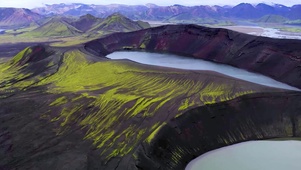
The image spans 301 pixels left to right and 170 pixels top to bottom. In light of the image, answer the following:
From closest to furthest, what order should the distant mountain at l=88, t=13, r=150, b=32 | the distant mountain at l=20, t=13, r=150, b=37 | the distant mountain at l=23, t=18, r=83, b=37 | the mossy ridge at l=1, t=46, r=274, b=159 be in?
1. the mossy ridge at l=1, t=46, r=274, b=159
2. the distant mountain at l=23, t=18, r=83, b=37
3. the distant mountain at l=20, t=13, r=150, b=37
4. the distant mountain at l=88, t=13, r=150, b=32

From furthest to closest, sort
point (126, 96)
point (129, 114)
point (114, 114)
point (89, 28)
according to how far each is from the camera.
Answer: point (89, 28) → point (126, 96) → point (114, 114) → point (129, 114)

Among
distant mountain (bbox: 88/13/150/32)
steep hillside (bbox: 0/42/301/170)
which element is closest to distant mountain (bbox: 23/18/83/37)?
distant mountain (bbox: 88/13/150/32)

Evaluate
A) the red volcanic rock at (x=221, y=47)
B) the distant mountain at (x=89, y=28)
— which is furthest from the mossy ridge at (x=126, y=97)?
the distant mountain at (x=89, y=28)

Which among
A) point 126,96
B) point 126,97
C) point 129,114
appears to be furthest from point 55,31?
point 129,114

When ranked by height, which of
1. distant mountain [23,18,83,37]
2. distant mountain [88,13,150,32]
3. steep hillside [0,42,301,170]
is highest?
steep hillside [0,42,301,170]

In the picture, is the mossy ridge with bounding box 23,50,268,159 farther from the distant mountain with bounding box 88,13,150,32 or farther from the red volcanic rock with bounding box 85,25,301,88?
the distant mountain with bounding box 88,13,150,32

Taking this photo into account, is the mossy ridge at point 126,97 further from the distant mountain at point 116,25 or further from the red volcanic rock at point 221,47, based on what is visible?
the distant mountain at point 116,25

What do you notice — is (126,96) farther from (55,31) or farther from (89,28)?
(89,28)
